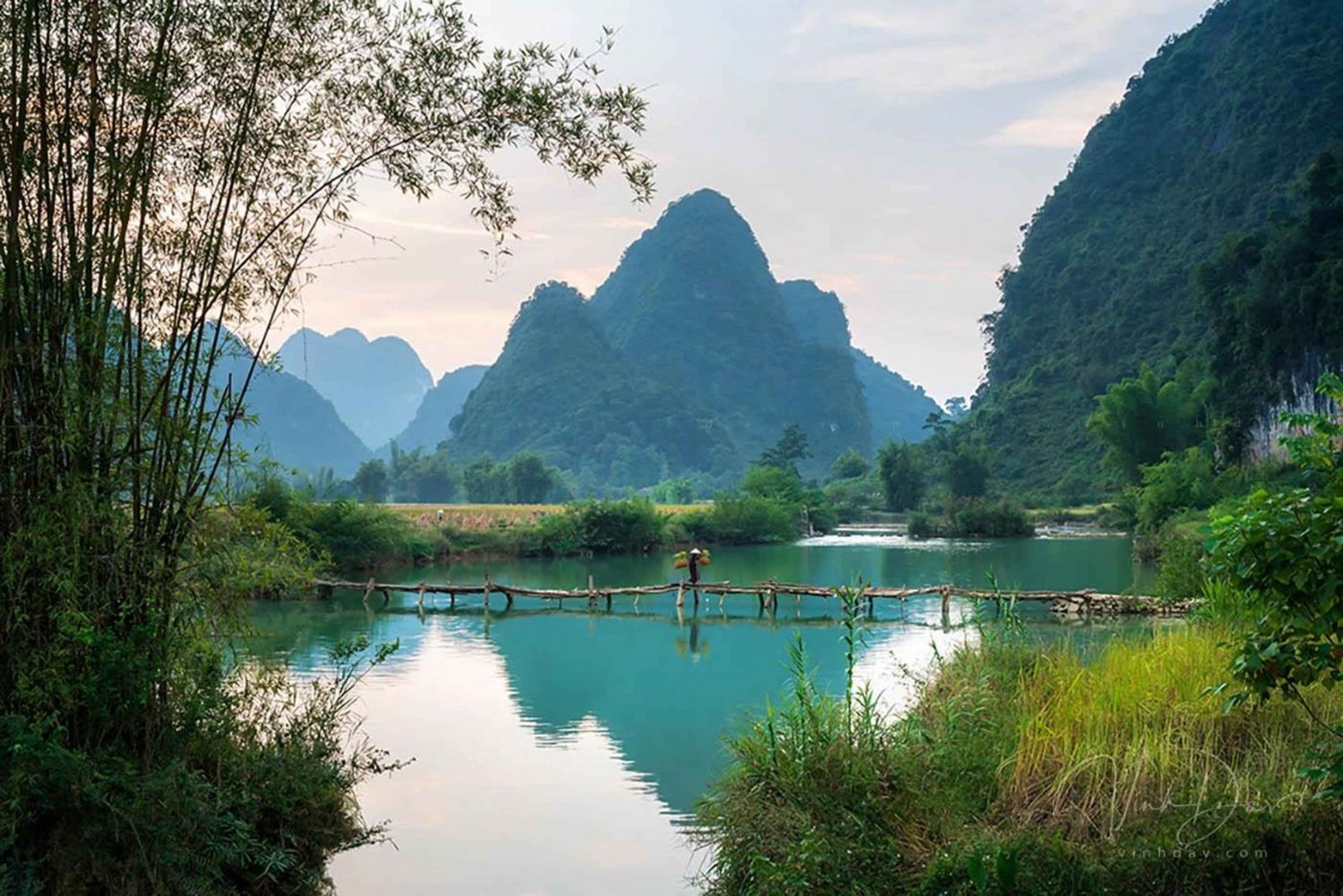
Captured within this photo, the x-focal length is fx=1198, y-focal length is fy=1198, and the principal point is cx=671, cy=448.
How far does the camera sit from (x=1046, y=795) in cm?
418

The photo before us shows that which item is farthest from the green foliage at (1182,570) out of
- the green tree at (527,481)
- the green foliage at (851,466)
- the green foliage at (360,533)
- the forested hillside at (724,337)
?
the forested hillside at (724,337)

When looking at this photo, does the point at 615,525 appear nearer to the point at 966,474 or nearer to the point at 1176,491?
the point at 1176,491

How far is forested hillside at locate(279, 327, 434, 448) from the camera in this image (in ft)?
468

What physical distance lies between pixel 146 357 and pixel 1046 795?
3.49 meters

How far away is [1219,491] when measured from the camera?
88.1 ft

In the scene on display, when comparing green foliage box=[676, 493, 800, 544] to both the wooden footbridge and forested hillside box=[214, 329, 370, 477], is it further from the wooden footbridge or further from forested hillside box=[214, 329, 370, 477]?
forested hillside box=[214, 329, 370, 477]

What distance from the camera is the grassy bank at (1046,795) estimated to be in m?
3.35

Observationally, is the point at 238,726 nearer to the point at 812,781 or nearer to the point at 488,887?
the point at 488,887

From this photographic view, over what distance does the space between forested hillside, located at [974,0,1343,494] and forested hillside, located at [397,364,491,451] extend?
6269 centimetres

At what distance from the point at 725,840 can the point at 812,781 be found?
429mm

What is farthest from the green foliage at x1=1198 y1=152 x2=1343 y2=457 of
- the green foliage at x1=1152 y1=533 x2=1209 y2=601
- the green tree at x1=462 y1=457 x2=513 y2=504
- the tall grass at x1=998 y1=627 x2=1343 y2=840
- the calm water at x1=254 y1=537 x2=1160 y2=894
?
the green tree at x1=462 y1=457 x2=513 y2=504

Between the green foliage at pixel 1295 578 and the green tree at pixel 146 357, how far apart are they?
2.53 metres

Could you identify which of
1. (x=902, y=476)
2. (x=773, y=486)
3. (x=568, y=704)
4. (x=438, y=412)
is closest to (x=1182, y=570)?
(x=568, y=704)

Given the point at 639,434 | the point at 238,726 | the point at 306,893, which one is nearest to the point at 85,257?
the point at 238,726
